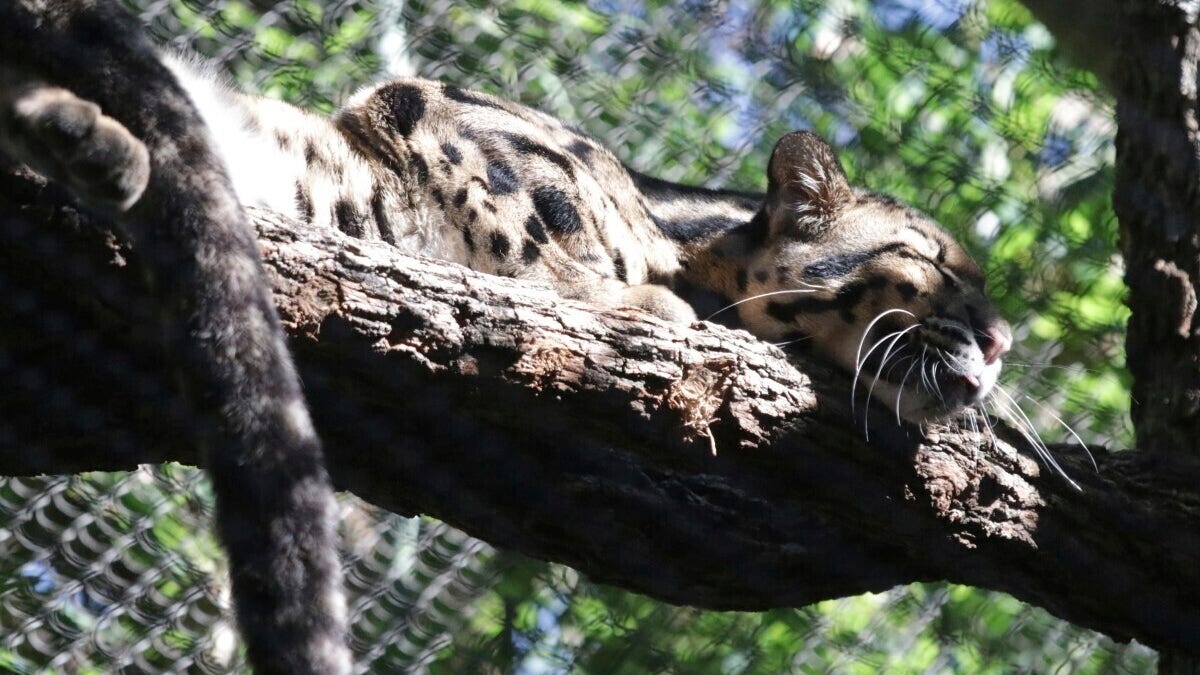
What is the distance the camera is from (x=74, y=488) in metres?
3.29

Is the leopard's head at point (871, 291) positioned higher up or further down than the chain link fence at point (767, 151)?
higher up

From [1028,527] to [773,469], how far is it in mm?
443

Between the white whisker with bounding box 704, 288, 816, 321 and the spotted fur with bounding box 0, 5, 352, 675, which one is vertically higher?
the spotted fur with bounding box 0, 5, 352, 675

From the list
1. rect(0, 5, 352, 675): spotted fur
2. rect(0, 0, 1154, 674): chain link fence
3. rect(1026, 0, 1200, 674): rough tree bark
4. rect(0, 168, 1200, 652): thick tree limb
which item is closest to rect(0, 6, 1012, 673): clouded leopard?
rect(0, 5, 352, 675): spotted fur

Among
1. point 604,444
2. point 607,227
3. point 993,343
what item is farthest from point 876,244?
point 604,444

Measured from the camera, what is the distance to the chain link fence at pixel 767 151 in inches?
141

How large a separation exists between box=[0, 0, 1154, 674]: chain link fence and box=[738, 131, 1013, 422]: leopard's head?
150 cm

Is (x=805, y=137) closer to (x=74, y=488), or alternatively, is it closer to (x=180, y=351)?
(x=180, y=351)

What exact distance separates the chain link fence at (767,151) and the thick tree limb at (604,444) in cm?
161

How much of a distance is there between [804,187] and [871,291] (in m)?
0.28

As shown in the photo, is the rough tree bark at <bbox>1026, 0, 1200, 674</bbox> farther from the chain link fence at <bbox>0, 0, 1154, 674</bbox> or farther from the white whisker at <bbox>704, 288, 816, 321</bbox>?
the chain link fence at <bbox>0, 0, 1154, 674</bbox>

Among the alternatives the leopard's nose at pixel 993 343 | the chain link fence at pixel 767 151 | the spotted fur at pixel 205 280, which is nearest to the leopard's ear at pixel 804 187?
the leopard's nose at pixel 993 343

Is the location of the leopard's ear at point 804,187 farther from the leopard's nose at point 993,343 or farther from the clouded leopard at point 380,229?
the leopard's nose at point 993,343

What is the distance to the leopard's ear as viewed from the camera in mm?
2334
